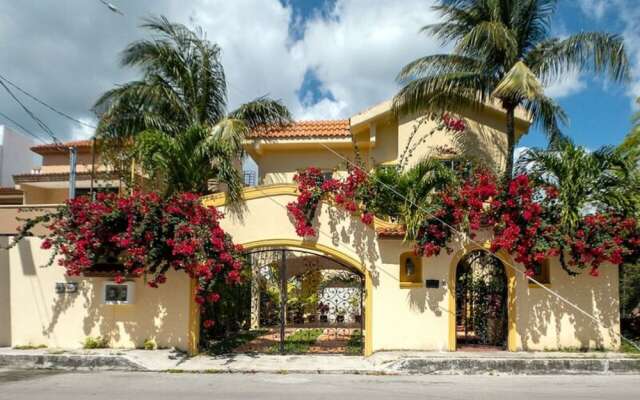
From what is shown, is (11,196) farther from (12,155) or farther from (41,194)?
(12,155)

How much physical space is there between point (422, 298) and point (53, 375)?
7.64 metres

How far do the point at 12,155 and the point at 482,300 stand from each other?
26.6m

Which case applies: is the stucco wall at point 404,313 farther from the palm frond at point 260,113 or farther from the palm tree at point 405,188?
the palm frond at point 260,113

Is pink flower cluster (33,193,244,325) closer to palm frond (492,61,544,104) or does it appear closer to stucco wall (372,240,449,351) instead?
stucco wall (372,240,449,351)

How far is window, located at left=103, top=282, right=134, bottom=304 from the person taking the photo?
11672mm

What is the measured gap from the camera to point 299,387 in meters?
9.24

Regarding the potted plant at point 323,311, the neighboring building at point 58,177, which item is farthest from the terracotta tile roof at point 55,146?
the potted plant at point 323,311

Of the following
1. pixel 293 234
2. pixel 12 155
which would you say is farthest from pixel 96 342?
pixel 12 155

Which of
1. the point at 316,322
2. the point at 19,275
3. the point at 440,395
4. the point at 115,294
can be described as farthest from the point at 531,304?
the point at 19,275

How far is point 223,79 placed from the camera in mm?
14555

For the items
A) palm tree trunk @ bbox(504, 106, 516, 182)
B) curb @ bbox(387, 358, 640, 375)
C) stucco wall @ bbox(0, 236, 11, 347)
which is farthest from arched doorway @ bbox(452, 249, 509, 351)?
stucco wall @ bbox(0, 236, 11, 347)

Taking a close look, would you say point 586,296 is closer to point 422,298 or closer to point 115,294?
point 422,298

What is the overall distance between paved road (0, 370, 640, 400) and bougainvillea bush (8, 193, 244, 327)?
1969 millimetres

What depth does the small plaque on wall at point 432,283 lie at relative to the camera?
468 inches
